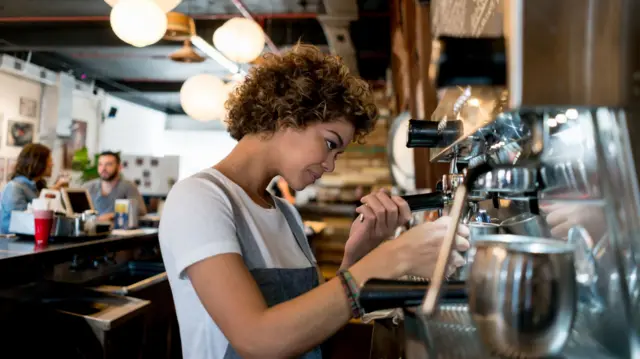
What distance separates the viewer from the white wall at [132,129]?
1152 cm

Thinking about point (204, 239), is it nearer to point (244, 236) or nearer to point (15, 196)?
point (244, 236)

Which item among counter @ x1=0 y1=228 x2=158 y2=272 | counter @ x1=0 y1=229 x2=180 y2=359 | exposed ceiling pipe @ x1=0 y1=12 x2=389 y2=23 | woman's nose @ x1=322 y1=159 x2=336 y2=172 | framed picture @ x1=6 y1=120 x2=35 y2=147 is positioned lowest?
counter @ x1=0 y1=229 x2=180 y2=359

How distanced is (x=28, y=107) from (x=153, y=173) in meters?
2.28

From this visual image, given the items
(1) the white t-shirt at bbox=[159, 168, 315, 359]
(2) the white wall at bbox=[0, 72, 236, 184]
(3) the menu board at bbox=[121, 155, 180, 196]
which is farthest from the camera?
(3) the menu board at bbox=[121, 155, 180, 196]

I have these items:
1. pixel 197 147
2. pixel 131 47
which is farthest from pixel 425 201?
pixel 197 147

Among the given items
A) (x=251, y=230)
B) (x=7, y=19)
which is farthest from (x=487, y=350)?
(x=7, y=19)

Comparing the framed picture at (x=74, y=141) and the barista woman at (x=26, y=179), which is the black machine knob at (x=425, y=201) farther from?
the framed picture at (x=74, y=141)

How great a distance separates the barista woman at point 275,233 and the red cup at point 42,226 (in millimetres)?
1926

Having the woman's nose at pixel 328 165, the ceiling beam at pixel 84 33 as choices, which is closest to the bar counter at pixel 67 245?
the woman's nose at pixel 328 165

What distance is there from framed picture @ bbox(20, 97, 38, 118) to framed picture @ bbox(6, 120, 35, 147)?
149 mm

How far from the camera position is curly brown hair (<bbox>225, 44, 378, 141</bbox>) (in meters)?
1.27

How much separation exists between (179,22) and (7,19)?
4378 millimetres

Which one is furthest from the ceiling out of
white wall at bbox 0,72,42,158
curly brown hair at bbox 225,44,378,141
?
curly brown hair at bbox 225,44,378,141

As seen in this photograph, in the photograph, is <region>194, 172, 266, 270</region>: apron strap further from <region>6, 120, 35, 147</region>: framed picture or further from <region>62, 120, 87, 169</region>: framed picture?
<region>62, 120, 87, 169</region>: framed picture
